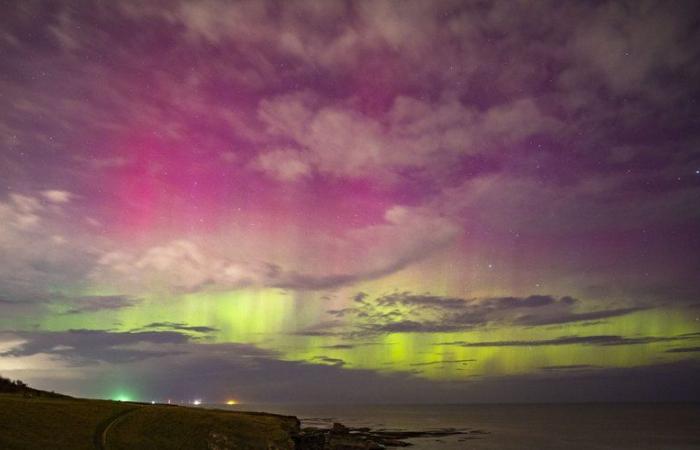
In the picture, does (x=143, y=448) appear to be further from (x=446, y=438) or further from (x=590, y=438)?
(x=590, y=438)

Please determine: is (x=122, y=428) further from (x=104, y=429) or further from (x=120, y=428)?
(x=104, y=429)

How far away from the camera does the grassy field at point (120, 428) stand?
51.1m

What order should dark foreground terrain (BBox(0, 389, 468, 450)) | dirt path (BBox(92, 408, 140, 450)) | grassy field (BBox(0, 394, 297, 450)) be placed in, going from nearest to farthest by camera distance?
grassy field (BBox(0, 394, 297, 450))
dark foreground terrain (BBox(0, 389, 468, 450))
dirt path (BBox(92, 408, 140, 450))

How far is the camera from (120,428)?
197 ft

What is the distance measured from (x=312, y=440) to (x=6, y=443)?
46.3 meters

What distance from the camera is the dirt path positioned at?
5369cm

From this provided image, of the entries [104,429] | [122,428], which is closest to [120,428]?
[122,428]

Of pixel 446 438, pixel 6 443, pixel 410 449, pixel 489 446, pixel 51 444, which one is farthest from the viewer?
pixel 446 438

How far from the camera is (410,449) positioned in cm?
9331

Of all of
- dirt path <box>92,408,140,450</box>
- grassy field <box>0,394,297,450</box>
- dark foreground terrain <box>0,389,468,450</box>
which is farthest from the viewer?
dirt path <box>92,408,140,450</box>

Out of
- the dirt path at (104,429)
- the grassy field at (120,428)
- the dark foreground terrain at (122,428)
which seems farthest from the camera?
the dirt path at (104,429)

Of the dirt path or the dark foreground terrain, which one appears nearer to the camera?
the dark foreground terrain

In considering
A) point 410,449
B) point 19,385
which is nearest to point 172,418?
point 19,385

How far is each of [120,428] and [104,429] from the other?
6.49 ft
